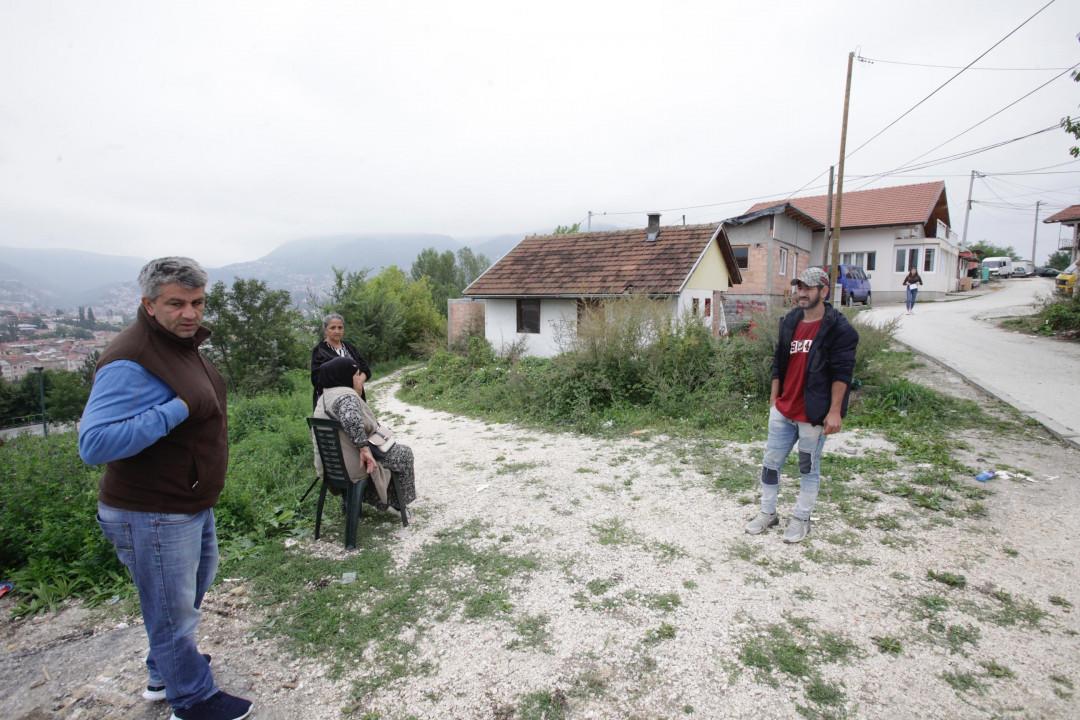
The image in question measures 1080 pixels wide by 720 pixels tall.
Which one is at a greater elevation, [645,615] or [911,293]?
[911,293]

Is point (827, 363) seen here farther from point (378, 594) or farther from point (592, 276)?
point (592, 276)

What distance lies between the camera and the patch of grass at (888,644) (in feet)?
8.90

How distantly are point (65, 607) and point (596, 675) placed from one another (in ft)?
11.2

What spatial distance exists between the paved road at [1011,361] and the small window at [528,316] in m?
9.58

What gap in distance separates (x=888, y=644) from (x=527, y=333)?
15238mm

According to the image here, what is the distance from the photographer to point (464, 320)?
20.5 meters

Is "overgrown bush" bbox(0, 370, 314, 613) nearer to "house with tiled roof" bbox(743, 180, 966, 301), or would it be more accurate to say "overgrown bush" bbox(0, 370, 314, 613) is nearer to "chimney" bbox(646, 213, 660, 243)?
"chimney" bbox(646, 213, 660, 243)

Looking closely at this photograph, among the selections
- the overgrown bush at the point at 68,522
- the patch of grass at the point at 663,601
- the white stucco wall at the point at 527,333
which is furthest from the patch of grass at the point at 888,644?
the white stucco wall at the point at 527,333

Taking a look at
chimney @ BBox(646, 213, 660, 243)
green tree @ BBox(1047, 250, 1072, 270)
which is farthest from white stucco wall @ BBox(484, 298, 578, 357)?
green tree @ BBox(1047, 250, 1072, 270)

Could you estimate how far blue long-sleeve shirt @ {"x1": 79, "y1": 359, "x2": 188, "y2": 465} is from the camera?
184 cm

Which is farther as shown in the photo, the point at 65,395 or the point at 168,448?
the point at 65,395

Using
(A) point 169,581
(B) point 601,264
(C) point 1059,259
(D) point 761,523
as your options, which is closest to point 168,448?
(A) point 169,581

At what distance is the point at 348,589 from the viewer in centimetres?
341

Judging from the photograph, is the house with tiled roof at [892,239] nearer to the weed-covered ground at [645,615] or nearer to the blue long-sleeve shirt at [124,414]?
the weed-covered ground at [645,615]
